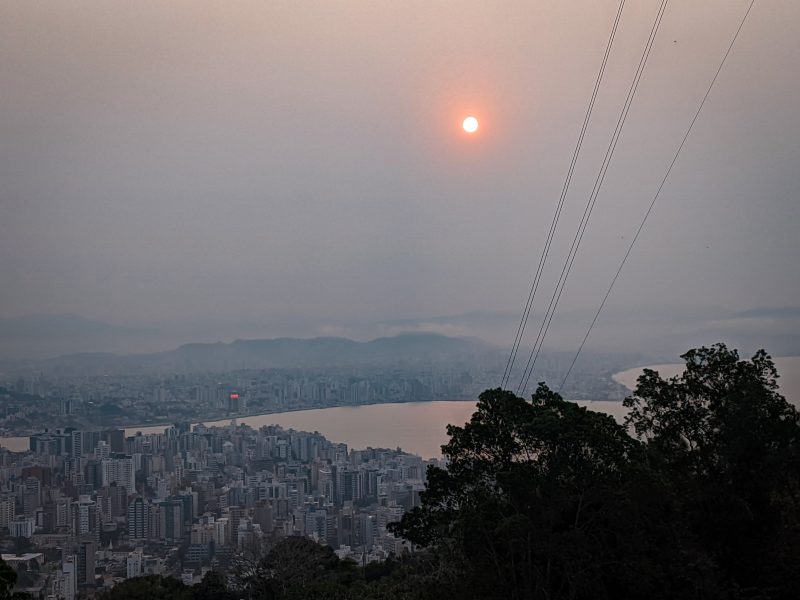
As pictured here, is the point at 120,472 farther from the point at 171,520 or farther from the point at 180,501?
the point at 171,520

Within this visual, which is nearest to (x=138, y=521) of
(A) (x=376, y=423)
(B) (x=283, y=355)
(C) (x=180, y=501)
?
(C) (x=180, y=501)

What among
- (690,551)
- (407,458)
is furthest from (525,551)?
(407,458)

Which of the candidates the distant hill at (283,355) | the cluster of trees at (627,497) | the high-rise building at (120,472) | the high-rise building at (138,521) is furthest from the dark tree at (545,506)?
the distant hill at (283,355)

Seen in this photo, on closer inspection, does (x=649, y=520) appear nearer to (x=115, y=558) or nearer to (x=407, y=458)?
(x=115, y=558)

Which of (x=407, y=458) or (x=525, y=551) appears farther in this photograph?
(x=407, y=458)

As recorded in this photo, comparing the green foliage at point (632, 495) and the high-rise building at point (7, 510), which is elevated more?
the green foliage at point (632, 495)

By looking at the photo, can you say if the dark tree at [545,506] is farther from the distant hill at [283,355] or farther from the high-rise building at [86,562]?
the distant hill at [283,355]
